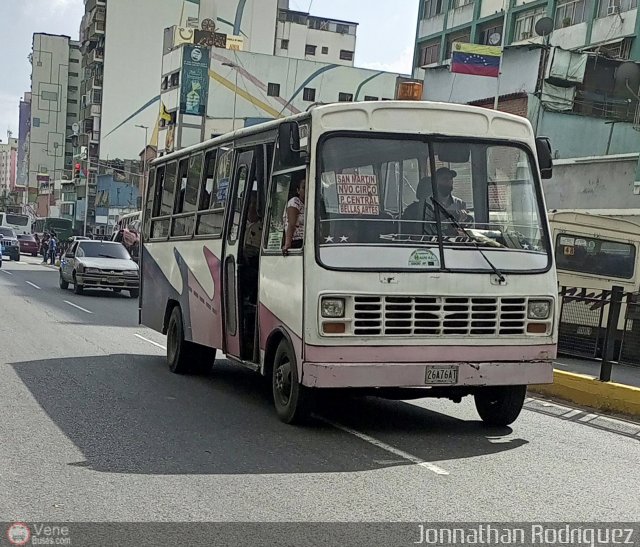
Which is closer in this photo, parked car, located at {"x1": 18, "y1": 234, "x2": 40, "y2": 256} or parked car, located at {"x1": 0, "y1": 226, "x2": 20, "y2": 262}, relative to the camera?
parked car, located at {"x1": 0, "y1": 226, "x2": 20, "y2": 262}

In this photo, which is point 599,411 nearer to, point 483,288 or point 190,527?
point 483,288

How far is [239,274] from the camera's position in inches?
372

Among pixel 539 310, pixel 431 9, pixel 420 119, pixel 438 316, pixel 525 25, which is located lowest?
pixel 438 316

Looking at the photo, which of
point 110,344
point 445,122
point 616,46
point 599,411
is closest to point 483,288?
point 445,122

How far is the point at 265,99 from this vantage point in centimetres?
7569

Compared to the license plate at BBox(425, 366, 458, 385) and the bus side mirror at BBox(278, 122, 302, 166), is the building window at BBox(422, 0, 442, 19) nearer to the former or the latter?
the bus side mirror at BBox(278, 122, 302, 166)

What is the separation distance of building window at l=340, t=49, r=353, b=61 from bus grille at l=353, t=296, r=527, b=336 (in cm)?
9589

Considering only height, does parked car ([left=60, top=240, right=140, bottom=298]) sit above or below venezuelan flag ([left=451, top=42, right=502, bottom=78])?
below

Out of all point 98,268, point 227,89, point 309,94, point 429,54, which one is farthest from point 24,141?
point 98,268

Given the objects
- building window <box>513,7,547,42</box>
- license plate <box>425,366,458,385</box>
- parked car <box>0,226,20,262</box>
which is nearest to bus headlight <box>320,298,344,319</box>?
license plate <box>425,366,458,385</box>

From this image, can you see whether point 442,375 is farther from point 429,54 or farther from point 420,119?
point 429,54

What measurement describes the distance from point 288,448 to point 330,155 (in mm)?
2536

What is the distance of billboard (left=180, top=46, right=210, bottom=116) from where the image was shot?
7194 cm

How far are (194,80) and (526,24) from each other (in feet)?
105
